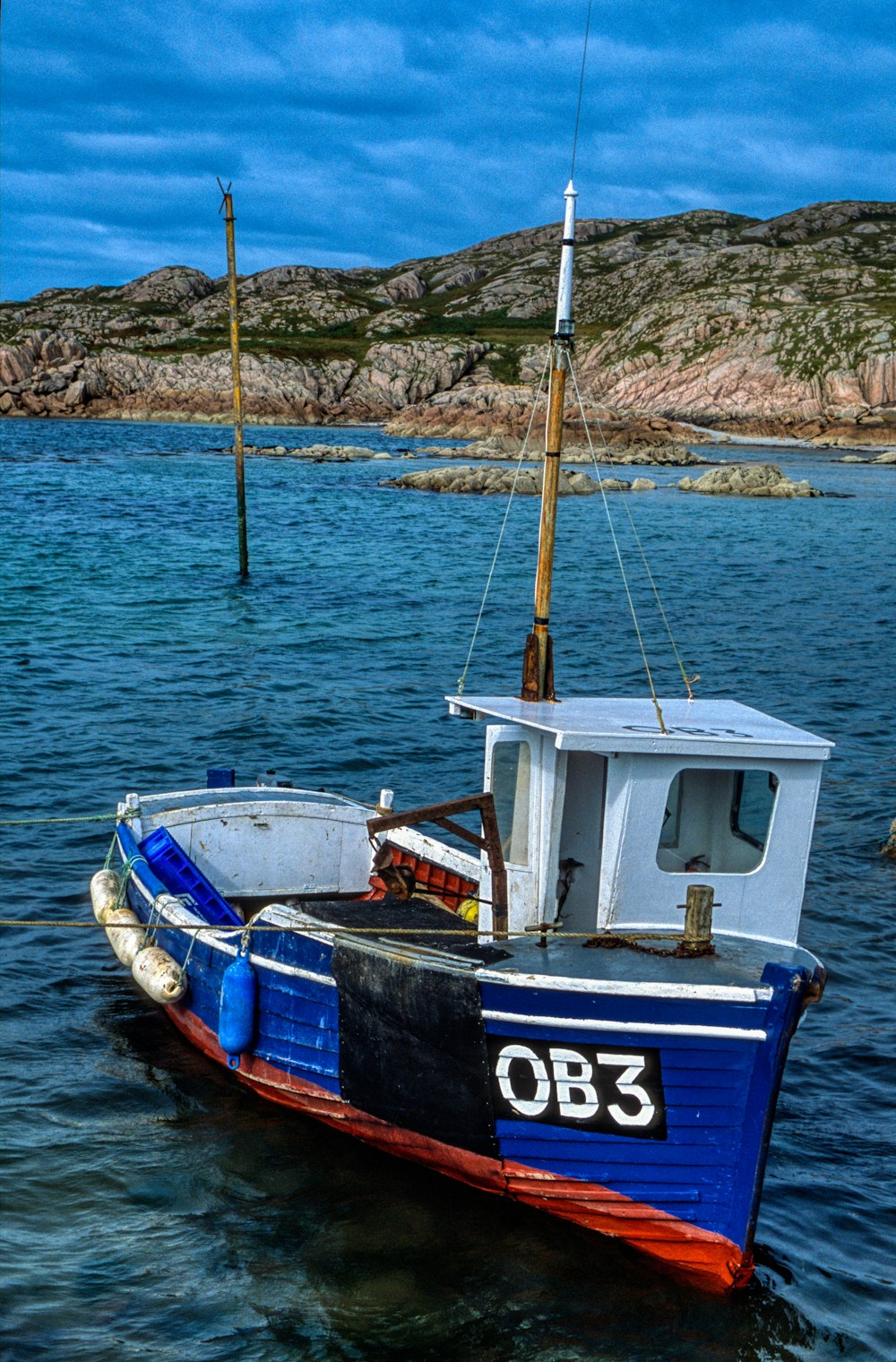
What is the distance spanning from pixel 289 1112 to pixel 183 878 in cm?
298

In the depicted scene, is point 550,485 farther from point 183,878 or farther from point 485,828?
point 183,878

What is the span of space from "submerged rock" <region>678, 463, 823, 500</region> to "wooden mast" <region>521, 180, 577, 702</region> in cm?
6589

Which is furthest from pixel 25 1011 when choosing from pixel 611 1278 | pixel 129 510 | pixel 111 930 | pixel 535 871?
pixel 129 510

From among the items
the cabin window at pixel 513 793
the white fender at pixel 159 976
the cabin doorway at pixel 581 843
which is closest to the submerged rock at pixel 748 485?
the cabin doorway at pixel 581 843

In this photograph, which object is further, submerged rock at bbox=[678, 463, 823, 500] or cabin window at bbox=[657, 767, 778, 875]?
submerged rock at bbox=[678, 463, 823, 500]

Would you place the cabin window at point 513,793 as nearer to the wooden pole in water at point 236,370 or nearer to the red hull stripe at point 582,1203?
the red hull stripe at point 582,1203

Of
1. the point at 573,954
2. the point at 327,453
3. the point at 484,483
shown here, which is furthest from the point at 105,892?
the point at 327,453

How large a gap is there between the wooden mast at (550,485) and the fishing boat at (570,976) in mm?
37

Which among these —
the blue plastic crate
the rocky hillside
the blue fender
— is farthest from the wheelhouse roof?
the rocky hillside

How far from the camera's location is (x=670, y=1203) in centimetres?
862

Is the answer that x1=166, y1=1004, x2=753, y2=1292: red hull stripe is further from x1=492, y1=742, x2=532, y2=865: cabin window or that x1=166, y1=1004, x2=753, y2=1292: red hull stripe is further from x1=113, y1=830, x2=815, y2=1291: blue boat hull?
x1=492, y1=742, x2=532, y2=865: cabin window

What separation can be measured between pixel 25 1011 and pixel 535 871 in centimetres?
584

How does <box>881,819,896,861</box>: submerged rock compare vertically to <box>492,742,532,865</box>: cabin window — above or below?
below

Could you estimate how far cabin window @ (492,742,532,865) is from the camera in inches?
396
